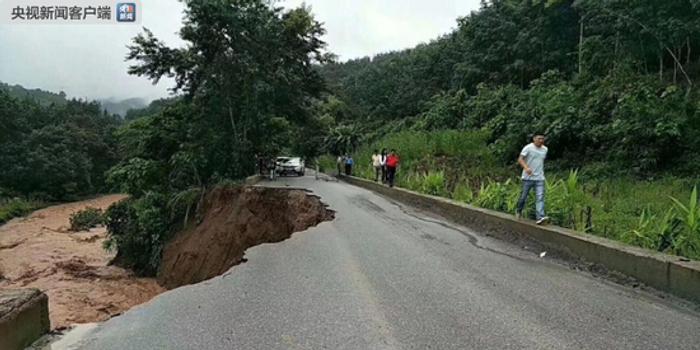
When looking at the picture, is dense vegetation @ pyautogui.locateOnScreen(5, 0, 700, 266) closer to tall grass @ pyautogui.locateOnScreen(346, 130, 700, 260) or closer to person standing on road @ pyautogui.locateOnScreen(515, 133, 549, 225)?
tall grass @ pyautogui.locateOnScreen(346, 130, 700, 260)

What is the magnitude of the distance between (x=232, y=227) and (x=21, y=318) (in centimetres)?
1181

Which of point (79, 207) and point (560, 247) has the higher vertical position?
point (560, 247)

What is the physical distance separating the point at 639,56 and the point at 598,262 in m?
24.9

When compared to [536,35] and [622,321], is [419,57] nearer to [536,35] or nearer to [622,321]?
[536,35]

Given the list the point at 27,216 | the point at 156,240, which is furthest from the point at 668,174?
the point at 27,216

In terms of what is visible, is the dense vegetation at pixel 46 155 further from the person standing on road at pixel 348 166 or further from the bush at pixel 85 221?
the person standing on road at pixel 348 166

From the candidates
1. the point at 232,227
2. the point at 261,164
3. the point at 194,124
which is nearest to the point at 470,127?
the point at 261,164

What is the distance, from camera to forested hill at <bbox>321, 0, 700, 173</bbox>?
16.0 metres

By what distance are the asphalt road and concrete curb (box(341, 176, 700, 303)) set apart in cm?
35

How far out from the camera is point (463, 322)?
4.48 meters

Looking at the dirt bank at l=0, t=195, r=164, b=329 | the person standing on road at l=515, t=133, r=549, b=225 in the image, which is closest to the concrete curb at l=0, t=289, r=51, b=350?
the dirt bank at l=0, t=195, r=164, b=329

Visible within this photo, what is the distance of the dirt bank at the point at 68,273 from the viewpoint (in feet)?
37.2

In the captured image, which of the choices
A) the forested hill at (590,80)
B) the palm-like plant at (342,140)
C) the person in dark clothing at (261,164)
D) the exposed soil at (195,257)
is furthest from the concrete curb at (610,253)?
the palm-like plant at (342,140)

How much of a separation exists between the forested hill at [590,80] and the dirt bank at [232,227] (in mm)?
10098
